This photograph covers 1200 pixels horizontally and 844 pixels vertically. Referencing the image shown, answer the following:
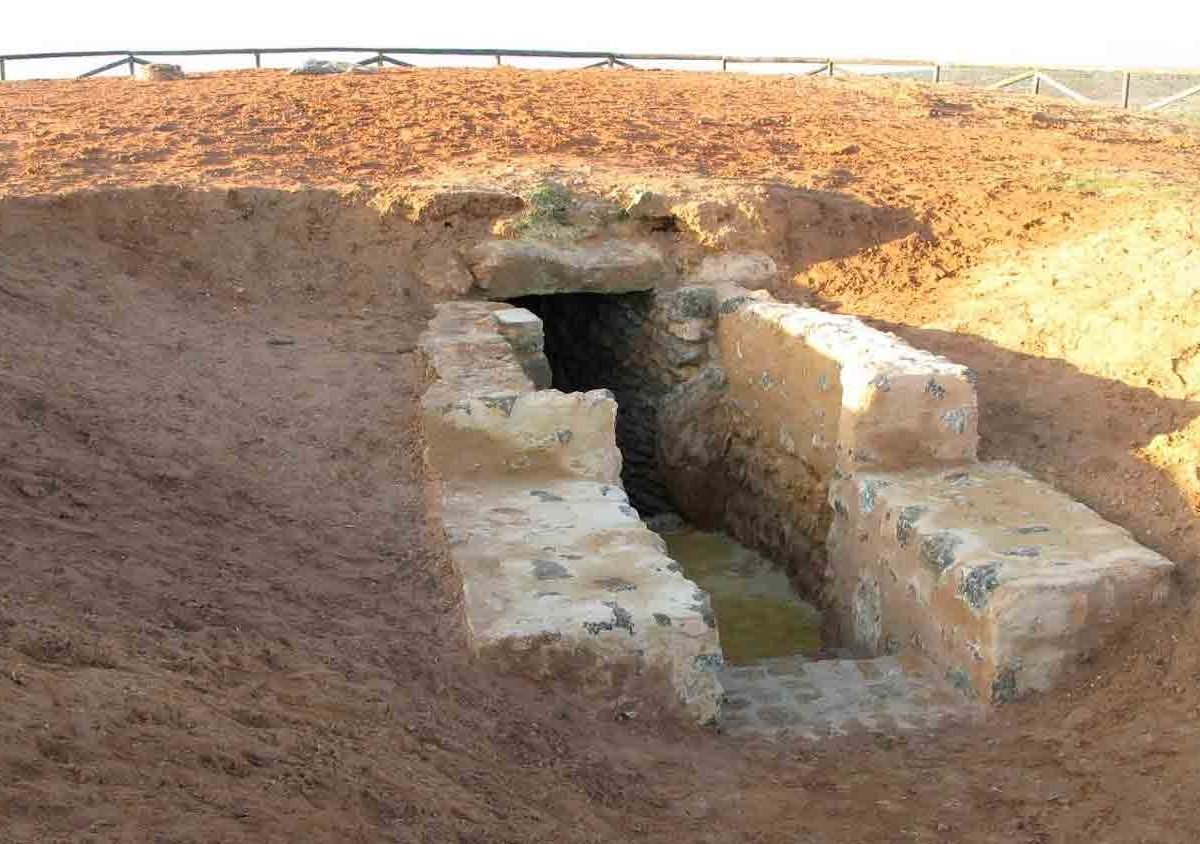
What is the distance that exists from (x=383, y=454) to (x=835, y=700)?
271 centimetres

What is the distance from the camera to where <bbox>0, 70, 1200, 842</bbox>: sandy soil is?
3.34 metres

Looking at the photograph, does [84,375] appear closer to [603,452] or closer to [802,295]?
[603,452]

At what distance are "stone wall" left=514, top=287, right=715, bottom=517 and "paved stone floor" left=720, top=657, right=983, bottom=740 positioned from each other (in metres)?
3.71

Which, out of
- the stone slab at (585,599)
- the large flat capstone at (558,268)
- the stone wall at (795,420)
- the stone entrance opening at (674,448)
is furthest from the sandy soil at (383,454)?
the stone entrance opening at (674,448)

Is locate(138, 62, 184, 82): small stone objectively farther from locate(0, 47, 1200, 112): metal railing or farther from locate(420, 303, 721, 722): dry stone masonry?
locate(420, 303, 721, 722): dry stone masonry

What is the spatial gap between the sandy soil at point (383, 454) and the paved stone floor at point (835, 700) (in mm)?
185

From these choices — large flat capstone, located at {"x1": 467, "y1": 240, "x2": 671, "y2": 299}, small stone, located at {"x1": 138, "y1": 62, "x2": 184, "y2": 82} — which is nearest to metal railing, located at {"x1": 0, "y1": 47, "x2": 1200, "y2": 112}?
small stone, located at {"x1": 138, "y1": 62, "x2": 184, "y2": 82}

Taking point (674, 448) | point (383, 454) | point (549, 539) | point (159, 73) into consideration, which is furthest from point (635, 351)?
point (159, 73)

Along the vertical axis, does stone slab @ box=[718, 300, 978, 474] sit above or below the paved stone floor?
above

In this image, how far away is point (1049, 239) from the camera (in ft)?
28.6

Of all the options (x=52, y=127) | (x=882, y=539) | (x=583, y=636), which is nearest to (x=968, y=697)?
(x=882, y=539)

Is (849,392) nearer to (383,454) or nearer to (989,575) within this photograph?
(989,575)

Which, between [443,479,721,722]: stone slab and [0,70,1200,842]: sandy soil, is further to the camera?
[443,479,721,722]: stone slab

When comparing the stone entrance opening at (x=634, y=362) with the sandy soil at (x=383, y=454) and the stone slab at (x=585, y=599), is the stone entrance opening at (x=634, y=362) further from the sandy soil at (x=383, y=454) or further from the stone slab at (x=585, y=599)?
the stone slab at (x=585, y=599)
